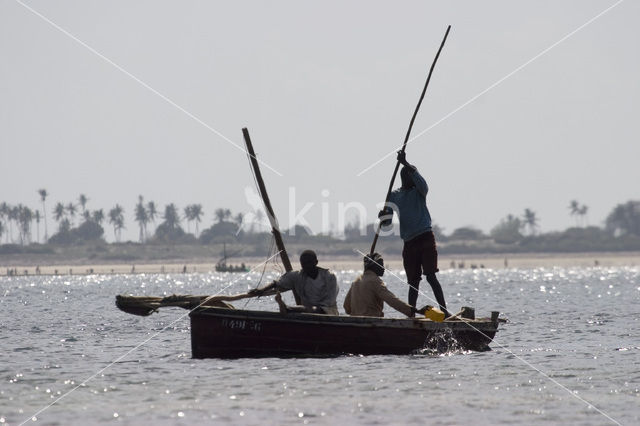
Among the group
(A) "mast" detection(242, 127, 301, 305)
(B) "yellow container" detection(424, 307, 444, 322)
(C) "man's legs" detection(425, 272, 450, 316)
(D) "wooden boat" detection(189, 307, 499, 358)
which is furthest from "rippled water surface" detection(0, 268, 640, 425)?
(A) "mast" detection(242, 127, 301, 305)

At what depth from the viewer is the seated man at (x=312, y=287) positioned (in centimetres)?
1819

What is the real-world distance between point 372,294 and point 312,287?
1.11m

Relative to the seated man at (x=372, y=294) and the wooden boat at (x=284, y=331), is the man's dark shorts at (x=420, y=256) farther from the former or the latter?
the wooden boat at (x=284, y=331)

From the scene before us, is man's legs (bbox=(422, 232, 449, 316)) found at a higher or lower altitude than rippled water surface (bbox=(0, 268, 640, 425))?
higher

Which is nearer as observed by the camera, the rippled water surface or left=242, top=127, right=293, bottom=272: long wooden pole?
the rippled water surface

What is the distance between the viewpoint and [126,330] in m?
28.7

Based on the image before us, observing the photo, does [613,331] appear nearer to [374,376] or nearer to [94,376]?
[374,376]

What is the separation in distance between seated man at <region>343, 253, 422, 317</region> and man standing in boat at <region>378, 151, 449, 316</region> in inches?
26.9

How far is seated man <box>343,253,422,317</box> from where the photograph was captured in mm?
18391

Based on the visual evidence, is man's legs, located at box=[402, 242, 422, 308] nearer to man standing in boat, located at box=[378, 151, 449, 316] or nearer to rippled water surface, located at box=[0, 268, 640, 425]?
man standing in boat, located at box=[378, 151, 449, 316]

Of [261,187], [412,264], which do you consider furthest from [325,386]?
[261,187]

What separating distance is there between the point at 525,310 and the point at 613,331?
13429mm

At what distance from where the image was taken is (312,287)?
1842 cm

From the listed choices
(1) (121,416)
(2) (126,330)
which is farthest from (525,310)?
(1) (121,416)
